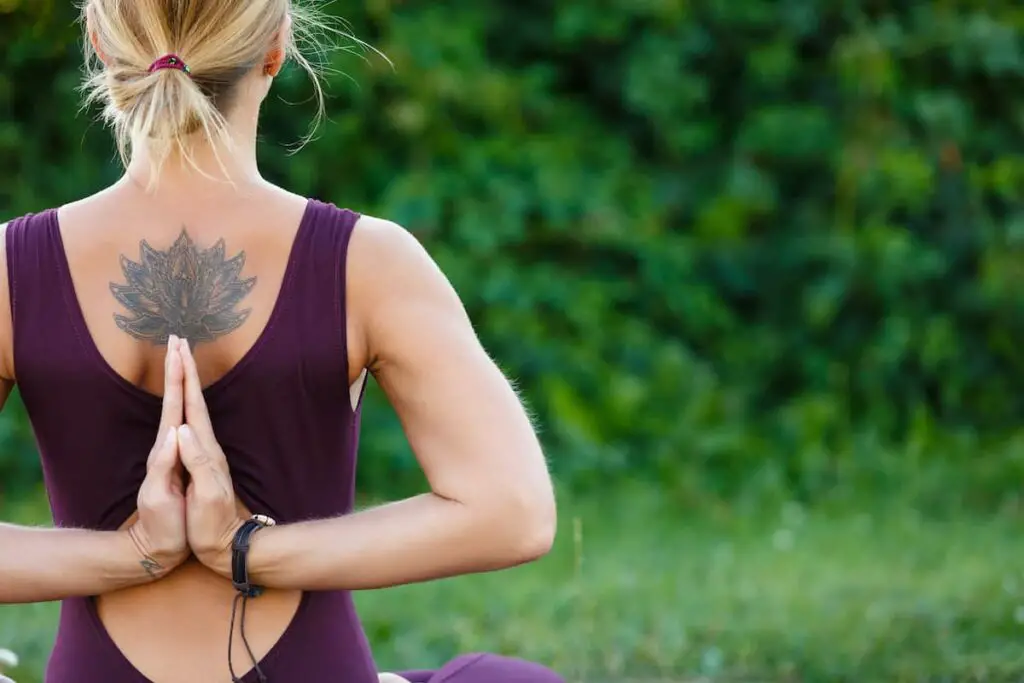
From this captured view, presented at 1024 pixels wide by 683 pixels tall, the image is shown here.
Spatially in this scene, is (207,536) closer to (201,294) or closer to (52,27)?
(201,294)

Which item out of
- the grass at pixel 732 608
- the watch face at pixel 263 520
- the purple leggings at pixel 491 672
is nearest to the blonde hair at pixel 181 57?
the watch face at pixel 263 520

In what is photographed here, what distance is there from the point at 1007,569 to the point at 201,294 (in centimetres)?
364

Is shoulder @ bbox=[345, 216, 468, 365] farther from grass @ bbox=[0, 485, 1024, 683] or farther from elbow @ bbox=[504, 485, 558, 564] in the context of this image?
grass @ bbox=[0, 485, 1024, 683]

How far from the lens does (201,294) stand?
1.90 m

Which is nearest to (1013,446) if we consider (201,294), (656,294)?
(656,294)

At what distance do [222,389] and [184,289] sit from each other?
0.15 meters

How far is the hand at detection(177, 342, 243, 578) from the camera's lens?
181cm

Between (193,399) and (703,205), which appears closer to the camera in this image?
(193,399)

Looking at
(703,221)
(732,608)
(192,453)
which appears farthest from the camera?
(703,221)

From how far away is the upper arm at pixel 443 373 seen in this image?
184cm

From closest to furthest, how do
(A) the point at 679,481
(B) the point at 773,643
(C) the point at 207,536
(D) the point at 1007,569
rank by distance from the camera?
1. (C) the point at 207,536
2. (B) the point at 773,643
3. (D) the point at 1007,569
4. (A) the point at 679,481

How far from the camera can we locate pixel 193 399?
1.81 metres

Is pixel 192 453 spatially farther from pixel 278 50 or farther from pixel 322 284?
pixel 278 50

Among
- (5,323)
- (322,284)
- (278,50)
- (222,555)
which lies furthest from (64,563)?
(278,50)
